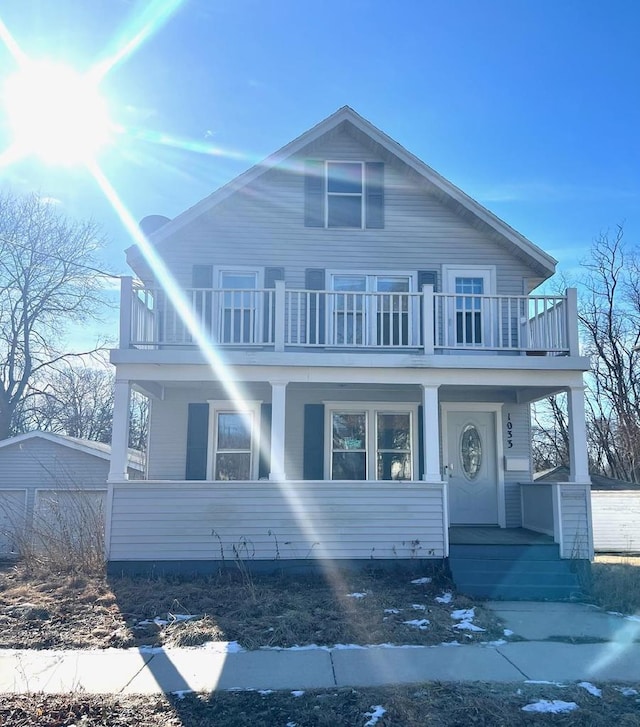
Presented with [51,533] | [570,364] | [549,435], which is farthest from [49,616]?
[549,435]

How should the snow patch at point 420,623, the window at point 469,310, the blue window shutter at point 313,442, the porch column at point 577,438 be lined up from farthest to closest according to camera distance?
the blue window shutter at point 313,442, the window at point 469,310, the porch column at point 577,438, the snow patch at point 420,623

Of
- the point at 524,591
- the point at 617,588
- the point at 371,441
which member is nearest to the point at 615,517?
the point at 371,441

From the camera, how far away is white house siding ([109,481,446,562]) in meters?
8.79

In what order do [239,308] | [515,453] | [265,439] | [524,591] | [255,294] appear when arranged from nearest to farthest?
[524,591]
[239,308]
[255,294]
[265,439]
[515,453]

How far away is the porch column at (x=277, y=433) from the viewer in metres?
9.01

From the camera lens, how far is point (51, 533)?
10211mm

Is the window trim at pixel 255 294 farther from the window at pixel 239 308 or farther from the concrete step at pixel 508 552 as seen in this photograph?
the concrete step at pixel 508 552

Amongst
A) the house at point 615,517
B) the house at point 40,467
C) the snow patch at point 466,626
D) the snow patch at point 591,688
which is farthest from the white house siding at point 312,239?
the house at point 40,467

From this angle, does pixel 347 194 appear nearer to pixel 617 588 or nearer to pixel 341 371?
pixel 341 371

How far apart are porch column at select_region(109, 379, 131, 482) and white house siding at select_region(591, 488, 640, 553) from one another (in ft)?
40.4

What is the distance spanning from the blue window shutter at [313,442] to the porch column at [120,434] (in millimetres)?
3127

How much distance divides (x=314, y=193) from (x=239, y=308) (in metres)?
3.11

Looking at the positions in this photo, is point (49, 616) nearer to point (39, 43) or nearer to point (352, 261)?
point (352, 261)

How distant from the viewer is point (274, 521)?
8.88m
